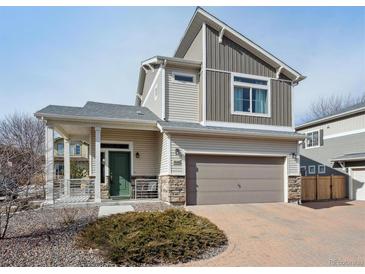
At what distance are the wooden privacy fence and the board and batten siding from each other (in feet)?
9.95

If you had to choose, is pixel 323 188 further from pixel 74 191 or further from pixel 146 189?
pixel 74 191

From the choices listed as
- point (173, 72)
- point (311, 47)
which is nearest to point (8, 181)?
point (173, 72)

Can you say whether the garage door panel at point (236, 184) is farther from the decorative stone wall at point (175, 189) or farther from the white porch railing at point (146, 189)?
the white porch railing at point (146, 189)

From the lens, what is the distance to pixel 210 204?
36.9 feet

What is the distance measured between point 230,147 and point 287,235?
5.07m

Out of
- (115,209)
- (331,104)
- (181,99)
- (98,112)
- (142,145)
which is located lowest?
(115,209)

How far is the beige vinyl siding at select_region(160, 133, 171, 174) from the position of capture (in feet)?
35.8

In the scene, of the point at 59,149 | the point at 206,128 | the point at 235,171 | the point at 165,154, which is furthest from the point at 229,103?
the point at 59,149

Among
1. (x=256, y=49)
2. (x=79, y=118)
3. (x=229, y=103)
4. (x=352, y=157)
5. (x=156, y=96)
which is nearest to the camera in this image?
(x=79, y=118)

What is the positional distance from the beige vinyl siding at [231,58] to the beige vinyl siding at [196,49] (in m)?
0.42

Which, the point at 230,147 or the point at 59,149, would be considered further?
the point at 59,149

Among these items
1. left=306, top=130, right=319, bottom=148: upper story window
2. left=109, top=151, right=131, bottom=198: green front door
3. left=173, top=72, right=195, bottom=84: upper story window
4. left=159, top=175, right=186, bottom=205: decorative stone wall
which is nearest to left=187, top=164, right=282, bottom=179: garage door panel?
left=159, top=175, right=186, bottom=205: decorative stone wall

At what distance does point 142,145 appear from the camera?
13.2 m

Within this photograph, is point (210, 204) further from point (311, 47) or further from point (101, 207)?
point (311, 47)
